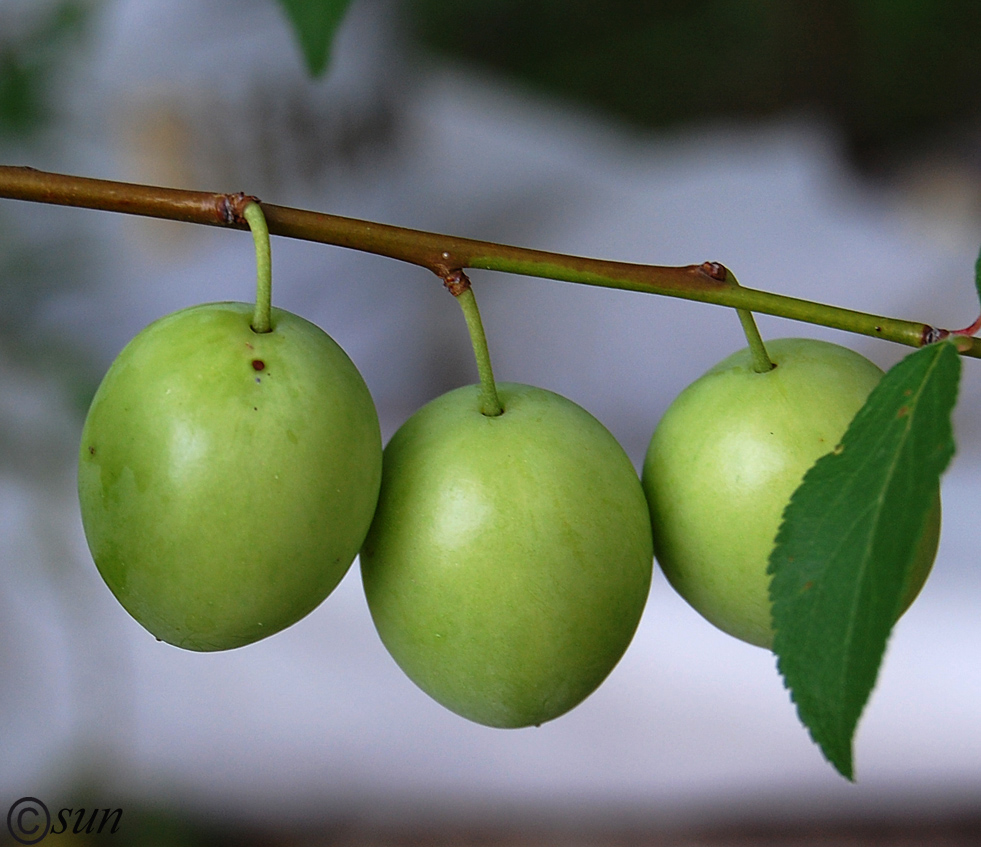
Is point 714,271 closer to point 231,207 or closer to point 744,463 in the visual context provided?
point 744,463

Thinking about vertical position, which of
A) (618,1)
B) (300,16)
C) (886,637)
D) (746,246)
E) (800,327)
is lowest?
(886,637)

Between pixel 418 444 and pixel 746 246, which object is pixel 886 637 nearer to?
pixel 418 444

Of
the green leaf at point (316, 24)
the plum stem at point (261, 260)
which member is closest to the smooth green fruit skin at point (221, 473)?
the plum stem at point (261, 260)

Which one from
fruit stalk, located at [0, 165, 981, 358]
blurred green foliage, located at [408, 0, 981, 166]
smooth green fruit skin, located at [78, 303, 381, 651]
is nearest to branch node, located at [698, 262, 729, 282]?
fruit stalk, located at [0, 165, 981, 358]

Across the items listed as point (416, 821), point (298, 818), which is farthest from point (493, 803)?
point (298, 818)

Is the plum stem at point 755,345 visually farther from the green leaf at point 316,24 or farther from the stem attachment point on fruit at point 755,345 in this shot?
the green leaf at point 316,24

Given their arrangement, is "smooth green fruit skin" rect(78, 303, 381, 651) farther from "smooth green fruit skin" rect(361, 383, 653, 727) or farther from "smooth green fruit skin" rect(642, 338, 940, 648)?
"smooth green fruit skin" rect(642, 338, 940, 648)

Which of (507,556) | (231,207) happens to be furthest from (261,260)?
(507,556)
